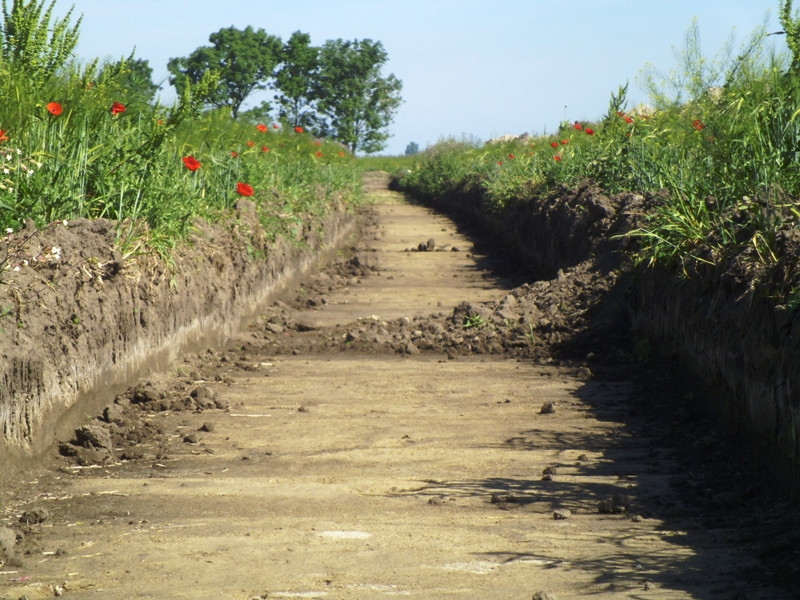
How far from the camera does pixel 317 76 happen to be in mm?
66188

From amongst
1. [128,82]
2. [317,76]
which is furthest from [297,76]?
[128,82]

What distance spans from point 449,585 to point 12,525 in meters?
1.82

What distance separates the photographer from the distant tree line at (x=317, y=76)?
59.3 metres

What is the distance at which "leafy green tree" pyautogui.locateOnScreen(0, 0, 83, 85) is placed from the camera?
22.8ft

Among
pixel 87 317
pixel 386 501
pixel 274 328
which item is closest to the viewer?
pixel 386 501

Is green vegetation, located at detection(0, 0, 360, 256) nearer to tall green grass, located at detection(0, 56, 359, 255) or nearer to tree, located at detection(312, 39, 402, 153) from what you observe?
tall green grass, located at detection(0, 56, 359, 255)

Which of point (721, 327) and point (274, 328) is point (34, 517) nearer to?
point (721, 327)

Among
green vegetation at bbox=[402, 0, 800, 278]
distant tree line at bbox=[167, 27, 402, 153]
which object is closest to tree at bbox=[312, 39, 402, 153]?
distant tree line at bbox=[167, 27, 402, 153]

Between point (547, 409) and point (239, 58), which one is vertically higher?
point (239, 58)

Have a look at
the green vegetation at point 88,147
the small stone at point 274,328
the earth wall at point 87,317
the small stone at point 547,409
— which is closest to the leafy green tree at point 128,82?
the green vegetation at point 88,147

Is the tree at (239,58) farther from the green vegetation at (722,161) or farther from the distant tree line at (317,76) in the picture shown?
the green vegetation at (722,161)

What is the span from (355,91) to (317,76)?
9.11 feet

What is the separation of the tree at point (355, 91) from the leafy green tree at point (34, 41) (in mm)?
57849

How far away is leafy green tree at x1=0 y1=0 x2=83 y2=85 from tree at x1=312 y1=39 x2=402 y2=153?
57849 mm
